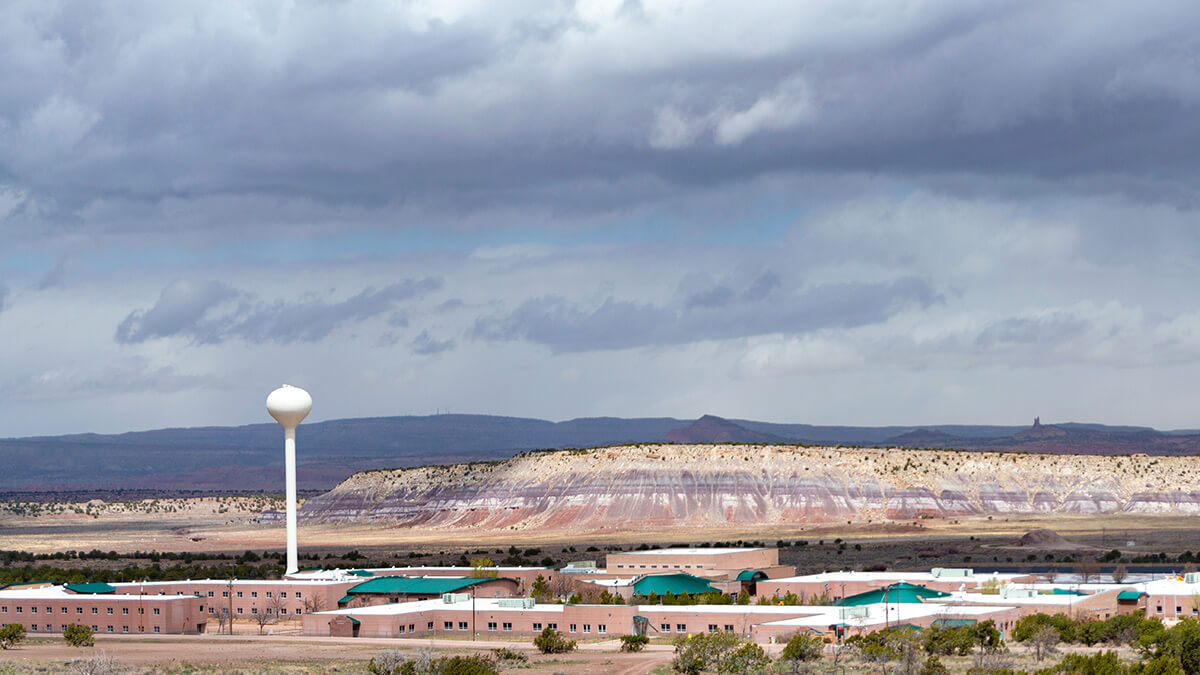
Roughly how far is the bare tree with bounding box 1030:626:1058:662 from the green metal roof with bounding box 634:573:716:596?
26590mm

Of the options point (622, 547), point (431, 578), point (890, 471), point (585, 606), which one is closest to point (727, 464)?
point (890, 471)

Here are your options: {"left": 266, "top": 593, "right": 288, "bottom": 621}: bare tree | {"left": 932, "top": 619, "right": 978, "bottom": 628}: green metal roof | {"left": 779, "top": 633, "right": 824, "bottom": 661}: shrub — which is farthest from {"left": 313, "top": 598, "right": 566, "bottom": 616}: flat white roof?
{"left": 779, "top": 633, "right": 824, "bottom": 661}: shrub

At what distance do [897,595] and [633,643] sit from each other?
20238mm

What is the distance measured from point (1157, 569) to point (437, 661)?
71.1m

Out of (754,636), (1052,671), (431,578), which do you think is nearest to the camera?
(1052,671)

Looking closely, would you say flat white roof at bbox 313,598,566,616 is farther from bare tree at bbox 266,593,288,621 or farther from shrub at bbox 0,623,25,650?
shrub at bbox 0,623,25,650

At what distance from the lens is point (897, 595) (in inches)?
3435

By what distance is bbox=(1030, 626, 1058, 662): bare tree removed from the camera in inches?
2645

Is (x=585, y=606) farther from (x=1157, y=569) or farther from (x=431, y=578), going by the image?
(x=1157, y=569)

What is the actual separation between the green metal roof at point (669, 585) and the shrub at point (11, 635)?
34720 millimetres

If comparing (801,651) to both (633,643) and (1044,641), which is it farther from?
(1044,641)

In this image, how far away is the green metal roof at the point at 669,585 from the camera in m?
95.5

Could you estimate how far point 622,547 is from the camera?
15500cm

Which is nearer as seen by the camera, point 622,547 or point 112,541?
point 622,547
